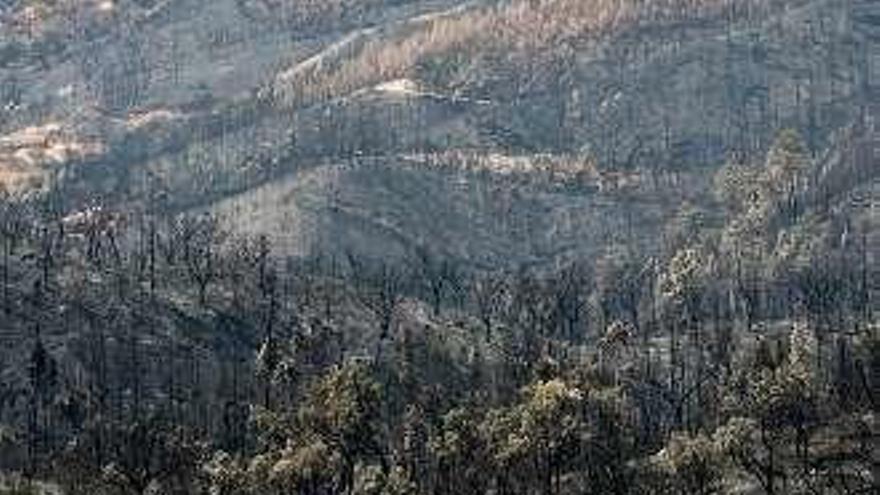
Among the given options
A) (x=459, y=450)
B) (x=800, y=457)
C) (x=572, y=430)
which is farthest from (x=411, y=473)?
(x=800, y=457)

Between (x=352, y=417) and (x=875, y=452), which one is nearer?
(x=352, y=417)

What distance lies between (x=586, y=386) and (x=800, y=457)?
26944 mm

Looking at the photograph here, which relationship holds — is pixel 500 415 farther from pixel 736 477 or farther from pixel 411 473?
pixel 736 477

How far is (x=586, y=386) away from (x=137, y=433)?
54.9 meters

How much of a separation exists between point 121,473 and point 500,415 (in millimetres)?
45033

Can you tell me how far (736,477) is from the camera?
190 m

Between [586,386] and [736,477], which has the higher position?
[586,386]

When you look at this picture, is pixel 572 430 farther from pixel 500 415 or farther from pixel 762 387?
pixel 762 387

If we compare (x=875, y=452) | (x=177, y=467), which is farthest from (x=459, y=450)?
(x=875, y=452)

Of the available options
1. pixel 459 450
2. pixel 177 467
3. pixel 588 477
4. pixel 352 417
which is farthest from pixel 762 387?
pixel 177 467

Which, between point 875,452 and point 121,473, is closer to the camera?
point 121,473

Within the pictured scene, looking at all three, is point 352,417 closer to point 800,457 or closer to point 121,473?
point 121,473

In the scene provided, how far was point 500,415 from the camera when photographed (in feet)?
609

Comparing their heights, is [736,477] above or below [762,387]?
below
